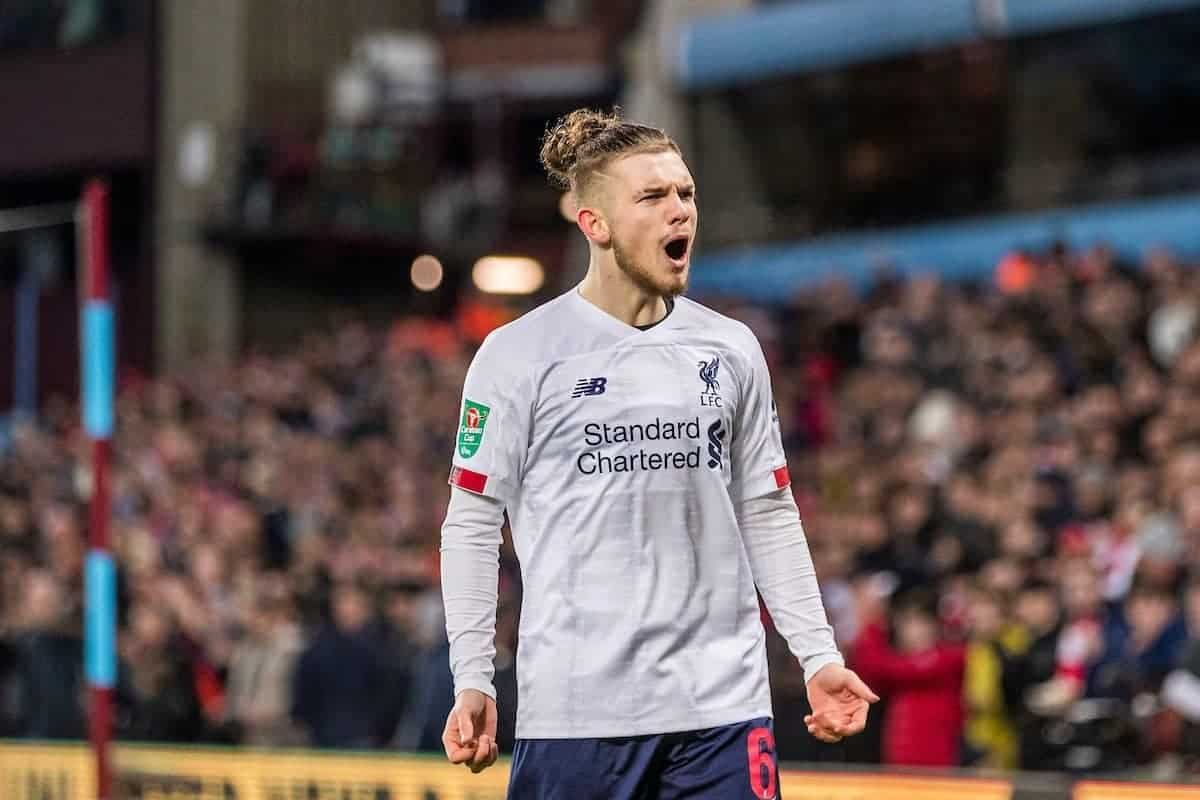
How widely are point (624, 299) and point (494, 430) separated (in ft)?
1.36

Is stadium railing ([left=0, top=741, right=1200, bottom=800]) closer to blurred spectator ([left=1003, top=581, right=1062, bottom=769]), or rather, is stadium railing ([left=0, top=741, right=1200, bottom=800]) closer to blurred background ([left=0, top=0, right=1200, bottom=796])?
blurred spectator ([left=1003, top=581, right=1062, bottom=769])

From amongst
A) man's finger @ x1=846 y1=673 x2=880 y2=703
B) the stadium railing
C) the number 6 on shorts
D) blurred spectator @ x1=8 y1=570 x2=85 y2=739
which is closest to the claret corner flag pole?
the stadium railing

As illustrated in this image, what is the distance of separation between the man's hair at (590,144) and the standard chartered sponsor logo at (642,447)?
57cm

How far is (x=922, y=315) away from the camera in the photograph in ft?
50.9

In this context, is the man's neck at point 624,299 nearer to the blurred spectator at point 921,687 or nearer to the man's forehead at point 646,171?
the man's forehead at point 646,171

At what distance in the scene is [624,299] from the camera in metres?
5.02

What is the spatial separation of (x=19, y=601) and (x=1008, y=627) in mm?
7923

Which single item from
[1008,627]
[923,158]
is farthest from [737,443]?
[923,158]

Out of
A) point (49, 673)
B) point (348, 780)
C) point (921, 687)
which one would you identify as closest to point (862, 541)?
point (921, 687)

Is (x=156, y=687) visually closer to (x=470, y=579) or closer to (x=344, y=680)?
(x=344, y=680)

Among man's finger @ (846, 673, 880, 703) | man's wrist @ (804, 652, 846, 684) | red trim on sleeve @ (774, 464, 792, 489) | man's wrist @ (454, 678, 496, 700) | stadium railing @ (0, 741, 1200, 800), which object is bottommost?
stadium railing @ (0, 741, 1200, 800)

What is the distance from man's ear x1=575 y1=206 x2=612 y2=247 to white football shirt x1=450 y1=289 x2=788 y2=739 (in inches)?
5.9

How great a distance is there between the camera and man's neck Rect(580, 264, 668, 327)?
16.4ft

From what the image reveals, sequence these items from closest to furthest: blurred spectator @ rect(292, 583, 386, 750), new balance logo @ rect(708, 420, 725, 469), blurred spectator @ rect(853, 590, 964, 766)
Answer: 1. new balance logo @ rect(708, 420, 725, 469)
2. blurred spectator @ rect(853, 590, 964, 766)
3. blurred spectator @ rect(292, 583, 386, 750)
